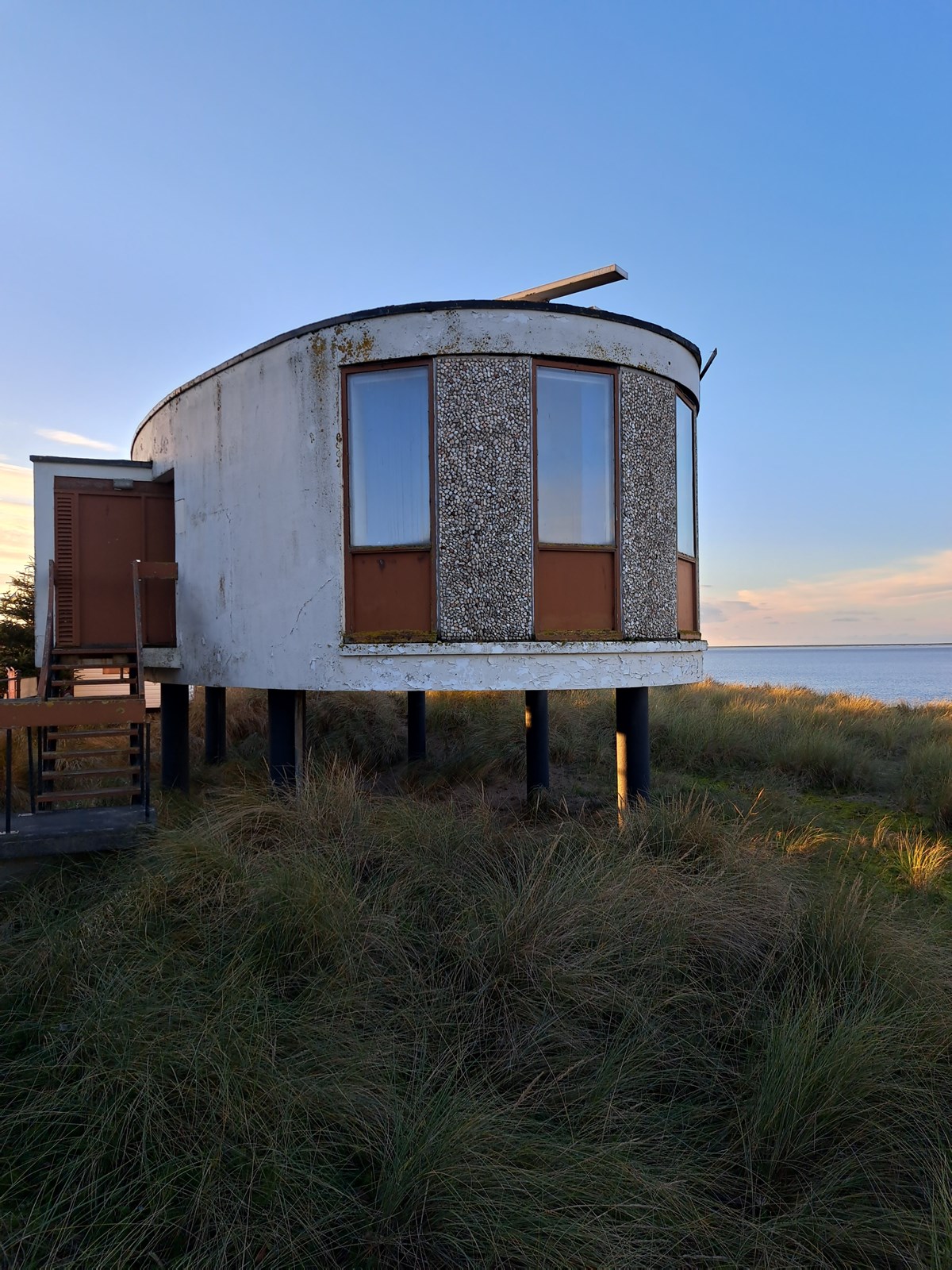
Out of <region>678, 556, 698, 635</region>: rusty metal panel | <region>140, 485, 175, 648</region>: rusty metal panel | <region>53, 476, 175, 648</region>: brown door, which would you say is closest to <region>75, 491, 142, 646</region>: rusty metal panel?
<region>53, 476, 175, 648</region>: brown door

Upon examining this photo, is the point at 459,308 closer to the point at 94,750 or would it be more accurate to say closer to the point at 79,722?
the point at 79,722

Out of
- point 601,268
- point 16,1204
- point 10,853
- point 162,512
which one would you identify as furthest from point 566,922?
point 162,512

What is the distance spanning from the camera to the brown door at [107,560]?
1014 cm

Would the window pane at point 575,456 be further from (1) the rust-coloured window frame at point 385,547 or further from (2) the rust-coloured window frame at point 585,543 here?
(1) the rust-coloured window frame at point 385,547

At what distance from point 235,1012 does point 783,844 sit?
5430mm

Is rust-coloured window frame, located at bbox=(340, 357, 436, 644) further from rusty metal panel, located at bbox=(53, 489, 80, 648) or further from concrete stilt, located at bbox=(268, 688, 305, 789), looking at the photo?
rusty metal panel, located at bbox=(53, 489, 80, 648)

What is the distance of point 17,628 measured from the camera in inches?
936

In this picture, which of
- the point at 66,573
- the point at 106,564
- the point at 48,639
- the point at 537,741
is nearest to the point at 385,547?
the point at 48,639

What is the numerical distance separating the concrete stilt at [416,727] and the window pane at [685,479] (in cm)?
474

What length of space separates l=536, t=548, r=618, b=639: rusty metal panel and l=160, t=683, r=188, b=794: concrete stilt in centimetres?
539

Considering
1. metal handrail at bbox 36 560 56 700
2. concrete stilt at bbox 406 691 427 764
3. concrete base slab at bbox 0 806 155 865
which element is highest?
metal handrail at bbox 36 560 56 700

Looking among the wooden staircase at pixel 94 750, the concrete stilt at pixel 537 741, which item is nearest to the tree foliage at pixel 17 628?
the wooden staircase at pixel 94 750

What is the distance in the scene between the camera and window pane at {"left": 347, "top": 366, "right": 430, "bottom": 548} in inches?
293

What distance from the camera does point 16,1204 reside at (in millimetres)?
3355
